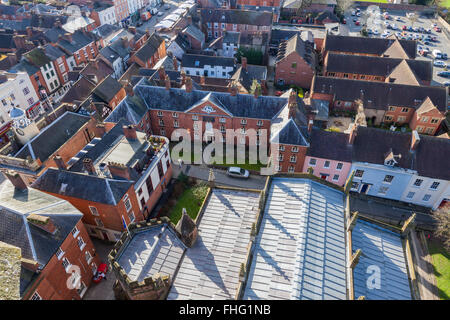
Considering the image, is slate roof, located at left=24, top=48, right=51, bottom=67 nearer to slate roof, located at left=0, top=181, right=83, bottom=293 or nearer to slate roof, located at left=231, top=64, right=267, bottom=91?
slate roof, located at left=231, top=64, right=267, bottom=91

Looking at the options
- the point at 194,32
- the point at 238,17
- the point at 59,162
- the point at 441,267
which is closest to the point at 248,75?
the point at 194,32

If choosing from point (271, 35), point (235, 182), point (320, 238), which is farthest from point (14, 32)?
point (320, 238)

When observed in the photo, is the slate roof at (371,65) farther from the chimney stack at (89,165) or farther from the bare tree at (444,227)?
the chimney stack at (89,165)

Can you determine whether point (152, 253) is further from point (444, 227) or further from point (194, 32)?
point (194, 32)

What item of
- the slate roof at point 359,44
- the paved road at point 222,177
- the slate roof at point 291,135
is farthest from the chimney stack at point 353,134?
the slate roof at point 359,44

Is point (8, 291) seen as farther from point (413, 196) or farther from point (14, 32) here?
point (14, 32)
